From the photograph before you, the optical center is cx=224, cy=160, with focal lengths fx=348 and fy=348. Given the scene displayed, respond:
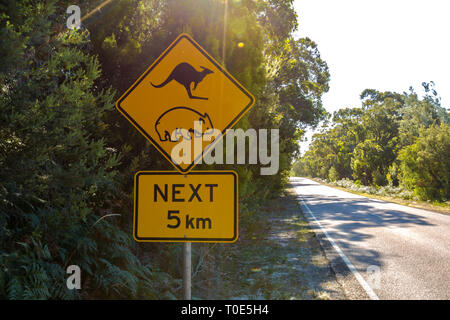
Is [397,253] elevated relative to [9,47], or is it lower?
lower

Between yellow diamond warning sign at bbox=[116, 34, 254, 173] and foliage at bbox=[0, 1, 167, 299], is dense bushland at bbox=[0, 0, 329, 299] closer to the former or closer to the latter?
foliage at bbox=[0, 1, 167, 299]

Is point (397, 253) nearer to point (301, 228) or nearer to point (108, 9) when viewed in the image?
point (301, 228)

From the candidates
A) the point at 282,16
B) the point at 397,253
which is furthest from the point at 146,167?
the point at 282,16

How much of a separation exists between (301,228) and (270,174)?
213 cm

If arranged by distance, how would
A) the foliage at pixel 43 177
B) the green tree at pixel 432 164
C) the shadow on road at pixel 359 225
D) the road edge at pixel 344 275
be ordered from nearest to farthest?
the foliage at pixel 43 177, the road edge at pixel 344 275, the shadow on road at pixel 359 225, the green tree at pixel 432 164

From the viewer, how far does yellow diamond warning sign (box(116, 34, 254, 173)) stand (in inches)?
113

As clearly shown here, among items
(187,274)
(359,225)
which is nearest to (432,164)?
(359,225)

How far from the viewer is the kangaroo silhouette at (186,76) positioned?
287 cm

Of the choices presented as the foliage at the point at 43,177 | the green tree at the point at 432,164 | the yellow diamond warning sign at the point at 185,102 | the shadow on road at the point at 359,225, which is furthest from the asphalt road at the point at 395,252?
the green tree at the point at 432,164

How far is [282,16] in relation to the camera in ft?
59.9

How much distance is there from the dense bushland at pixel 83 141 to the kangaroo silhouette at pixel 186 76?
110cm

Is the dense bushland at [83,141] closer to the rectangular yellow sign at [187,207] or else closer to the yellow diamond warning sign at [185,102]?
the yellow diamond warning sign at [185,102]

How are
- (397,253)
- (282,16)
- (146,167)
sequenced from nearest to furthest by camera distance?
(146,167) → (397,253) → (282,16)

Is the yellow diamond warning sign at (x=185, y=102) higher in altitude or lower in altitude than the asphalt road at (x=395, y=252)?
higher
